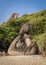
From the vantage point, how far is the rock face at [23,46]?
33.7 metres

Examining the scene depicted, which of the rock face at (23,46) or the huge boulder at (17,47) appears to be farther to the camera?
the huge boulder at (17,47)

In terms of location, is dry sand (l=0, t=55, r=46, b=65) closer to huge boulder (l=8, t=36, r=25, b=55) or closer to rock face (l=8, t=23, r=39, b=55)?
rock face (l=8, t=23, r=39, b=55)

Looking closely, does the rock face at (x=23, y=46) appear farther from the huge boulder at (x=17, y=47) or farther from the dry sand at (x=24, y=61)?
the dry sand at (x=24, y=61)

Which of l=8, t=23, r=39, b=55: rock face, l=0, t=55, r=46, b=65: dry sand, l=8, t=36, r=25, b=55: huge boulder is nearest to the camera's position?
l=0, t=55, r=46, b=65: dry sand

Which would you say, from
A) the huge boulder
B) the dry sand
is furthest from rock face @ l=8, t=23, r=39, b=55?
the dry sand

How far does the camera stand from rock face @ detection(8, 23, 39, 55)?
33.7 m

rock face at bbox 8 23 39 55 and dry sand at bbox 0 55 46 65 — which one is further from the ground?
rock face at bbox 8 23 39 55

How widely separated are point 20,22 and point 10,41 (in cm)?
679

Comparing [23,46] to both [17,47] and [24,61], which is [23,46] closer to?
[17,47]

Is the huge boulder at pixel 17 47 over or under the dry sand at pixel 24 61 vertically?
over

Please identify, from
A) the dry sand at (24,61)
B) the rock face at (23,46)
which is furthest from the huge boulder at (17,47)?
the dry sand at (24,61)

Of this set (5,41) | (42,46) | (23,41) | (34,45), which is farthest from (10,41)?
(42,46)

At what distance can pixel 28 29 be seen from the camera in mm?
39688

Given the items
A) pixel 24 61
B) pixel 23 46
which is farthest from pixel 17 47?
pixel 24 61
